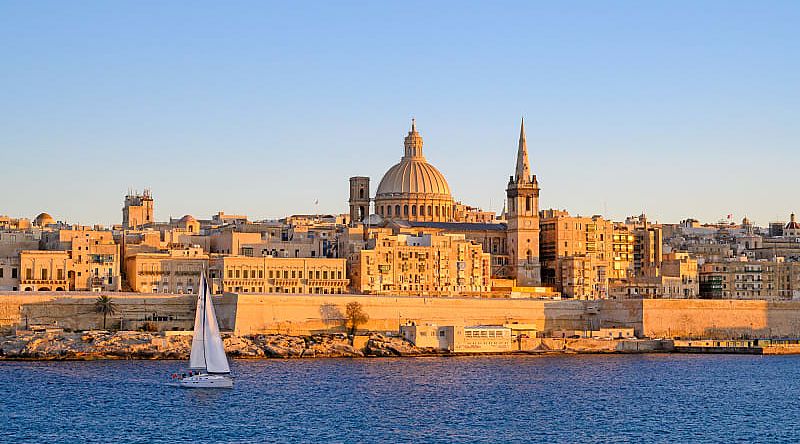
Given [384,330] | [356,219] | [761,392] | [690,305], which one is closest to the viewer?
[761,392]

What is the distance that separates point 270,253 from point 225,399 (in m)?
36.0

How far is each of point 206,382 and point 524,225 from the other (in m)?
42.8

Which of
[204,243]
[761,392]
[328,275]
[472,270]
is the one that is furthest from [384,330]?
[761,392]

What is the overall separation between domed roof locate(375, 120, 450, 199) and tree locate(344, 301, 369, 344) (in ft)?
90.3

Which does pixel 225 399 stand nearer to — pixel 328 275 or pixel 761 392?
pixel 761 392

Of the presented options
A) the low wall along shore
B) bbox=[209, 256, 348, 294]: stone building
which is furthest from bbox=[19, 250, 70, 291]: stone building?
bbox=[209, 256, 348, 294]: stone building

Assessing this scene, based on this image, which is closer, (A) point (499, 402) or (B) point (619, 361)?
(A) point (499, 402)

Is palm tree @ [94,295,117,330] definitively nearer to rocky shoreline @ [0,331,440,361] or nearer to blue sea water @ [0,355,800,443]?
rocky shoreline @ [0,331,440,361]

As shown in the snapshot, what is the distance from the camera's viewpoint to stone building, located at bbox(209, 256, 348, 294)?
249ft

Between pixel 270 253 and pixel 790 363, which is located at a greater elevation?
pixel 270 253

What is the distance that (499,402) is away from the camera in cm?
4744

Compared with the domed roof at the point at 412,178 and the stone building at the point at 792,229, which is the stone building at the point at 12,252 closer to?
the domed roof at the point at 412,178

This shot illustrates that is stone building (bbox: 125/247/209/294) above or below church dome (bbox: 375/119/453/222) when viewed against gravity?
below

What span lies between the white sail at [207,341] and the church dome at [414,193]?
47.5m
